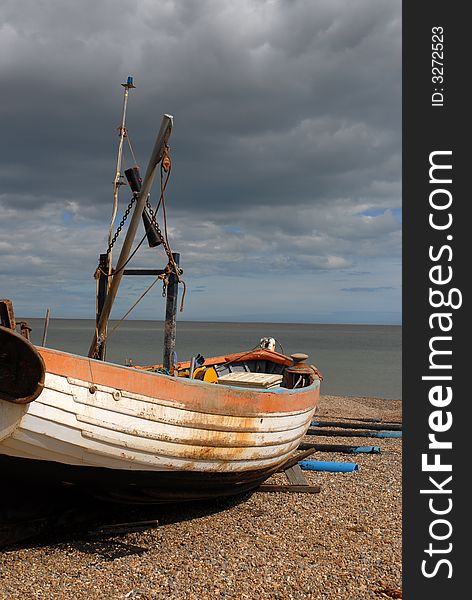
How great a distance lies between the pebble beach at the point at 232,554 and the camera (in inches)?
223

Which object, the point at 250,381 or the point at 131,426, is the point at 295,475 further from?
the point at 131,426

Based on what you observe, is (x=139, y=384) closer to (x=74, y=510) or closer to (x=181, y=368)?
(x=74, y=510)

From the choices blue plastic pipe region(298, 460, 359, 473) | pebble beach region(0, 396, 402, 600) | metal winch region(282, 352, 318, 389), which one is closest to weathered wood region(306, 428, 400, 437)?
blue plastic pipe region(298, 460, 359, 473)

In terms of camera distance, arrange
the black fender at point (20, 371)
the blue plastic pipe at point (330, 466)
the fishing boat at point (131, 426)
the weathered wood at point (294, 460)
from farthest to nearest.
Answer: the blue plastic pipe at point (330, 466) → the weathered wood at point (294, 460) → the fishing boat at point (131, 426) → the black fender at point (20, 371)

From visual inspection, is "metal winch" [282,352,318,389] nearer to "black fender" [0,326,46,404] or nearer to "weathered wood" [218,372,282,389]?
"weathered wood" [218,372,282,389]

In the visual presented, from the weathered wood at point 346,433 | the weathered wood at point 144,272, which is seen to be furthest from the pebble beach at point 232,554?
the weathered wood at point 346,433

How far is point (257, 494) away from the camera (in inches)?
347

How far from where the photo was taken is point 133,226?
870 centimetres

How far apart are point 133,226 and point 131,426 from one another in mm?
3615

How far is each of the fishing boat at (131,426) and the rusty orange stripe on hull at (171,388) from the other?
11mm

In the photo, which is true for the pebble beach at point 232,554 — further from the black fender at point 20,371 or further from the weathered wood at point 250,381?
the black fender at point 20,371

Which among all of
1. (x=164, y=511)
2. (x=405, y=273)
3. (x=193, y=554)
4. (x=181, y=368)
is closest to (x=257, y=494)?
(x=164, y=511)

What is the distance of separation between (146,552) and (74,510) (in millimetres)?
1192

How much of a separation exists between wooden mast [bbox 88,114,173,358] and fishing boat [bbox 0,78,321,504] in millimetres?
23
